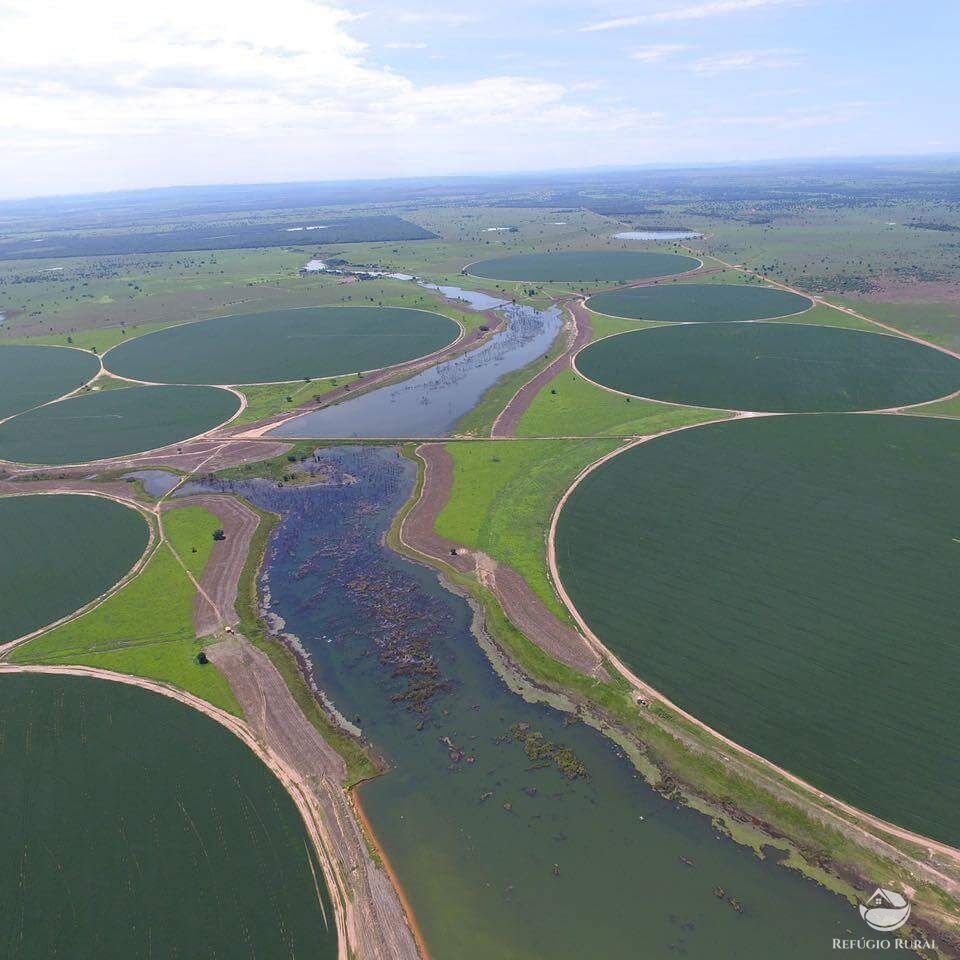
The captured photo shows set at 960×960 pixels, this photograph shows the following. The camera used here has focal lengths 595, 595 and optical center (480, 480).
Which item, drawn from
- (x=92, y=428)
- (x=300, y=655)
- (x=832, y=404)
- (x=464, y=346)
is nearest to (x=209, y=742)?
(x=300, y=655)

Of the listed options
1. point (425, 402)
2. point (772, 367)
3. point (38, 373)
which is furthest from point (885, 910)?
point (38, 373)

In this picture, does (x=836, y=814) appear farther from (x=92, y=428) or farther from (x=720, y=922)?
(x=92, y=428)

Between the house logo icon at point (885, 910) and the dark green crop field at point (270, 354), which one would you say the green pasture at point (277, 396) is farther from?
the house logo icon at point (885, 910)

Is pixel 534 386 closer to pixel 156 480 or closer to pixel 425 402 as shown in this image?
pixel 425 402

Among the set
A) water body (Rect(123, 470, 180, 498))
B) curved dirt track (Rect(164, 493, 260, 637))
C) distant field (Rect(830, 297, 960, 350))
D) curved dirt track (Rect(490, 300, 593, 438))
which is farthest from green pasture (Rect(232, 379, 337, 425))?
distant field (Rect(830, 297, 960, 350))

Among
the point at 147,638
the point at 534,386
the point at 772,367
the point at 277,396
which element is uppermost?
the point at 772,367
